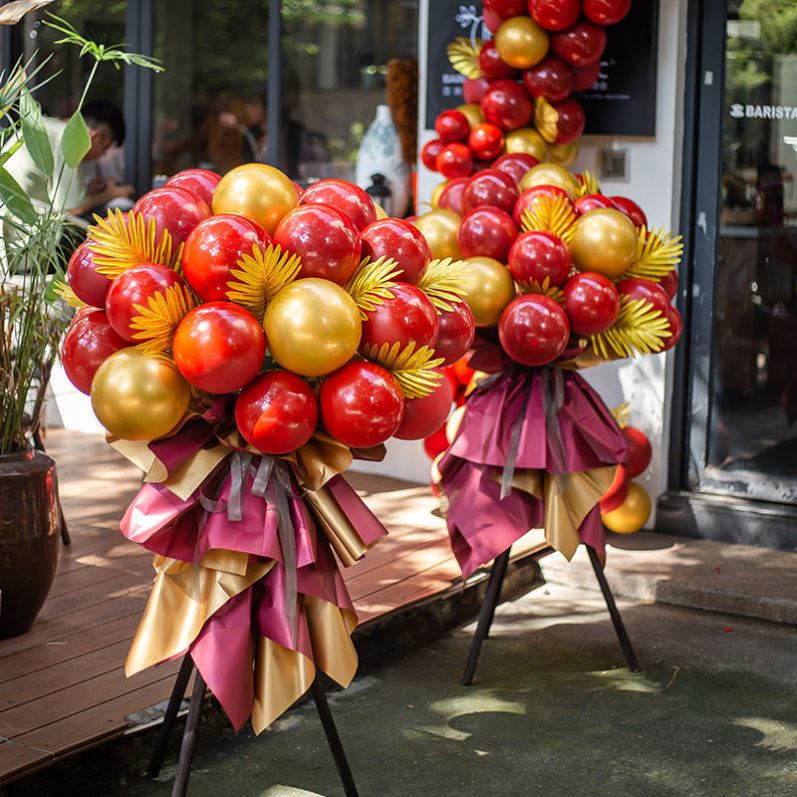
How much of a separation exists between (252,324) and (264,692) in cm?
81

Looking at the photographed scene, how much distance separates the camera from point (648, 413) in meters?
5.10

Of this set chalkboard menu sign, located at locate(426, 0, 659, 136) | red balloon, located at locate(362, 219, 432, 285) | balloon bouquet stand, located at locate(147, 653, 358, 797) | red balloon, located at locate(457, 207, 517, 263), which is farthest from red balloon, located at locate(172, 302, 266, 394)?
chalkboard menu sign, located at locate(426, 0, 659, 136)

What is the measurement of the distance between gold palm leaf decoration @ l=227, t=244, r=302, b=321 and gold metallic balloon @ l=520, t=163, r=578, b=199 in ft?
4.66

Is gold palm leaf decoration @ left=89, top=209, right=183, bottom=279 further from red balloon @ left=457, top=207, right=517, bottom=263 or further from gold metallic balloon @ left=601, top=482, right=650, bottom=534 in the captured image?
gold metallic balloon @ left=601, top=482, right=650, bottom=534

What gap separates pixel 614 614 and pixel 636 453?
3.89 feet

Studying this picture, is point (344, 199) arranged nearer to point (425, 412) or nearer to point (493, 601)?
point (425, 412)

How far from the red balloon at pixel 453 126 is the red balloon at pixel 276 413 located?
259 centimetres

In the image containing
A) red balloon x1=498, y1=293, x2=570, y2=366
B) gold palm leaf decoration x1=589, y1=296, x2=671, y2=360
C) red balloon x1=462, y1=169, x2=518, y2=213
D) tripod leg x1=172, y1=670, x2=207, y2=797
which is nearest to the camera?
tripod leg x1=172, y1=670, x2=207, y2=797

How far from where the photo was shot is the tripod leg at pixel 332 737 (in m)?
2.76

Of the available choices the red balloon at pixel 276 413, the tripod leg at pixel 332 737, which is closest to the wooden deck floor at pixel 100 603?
the tripod leg at pixel 332 737

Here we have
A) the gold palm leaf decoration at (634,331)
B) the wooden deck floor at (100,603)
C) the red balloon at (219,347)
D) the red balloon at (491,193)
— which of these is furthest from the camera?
the red balloon at (491,193)

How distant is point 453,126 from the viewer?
4902mm

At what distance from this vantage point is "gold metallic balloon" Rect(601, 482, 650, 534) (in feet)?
16.3

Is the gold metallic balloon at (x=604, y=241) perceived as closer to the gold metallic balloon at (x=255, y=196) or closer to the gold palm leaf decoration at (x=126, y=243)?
the gold metallic balloon at (x=255, y=196)
